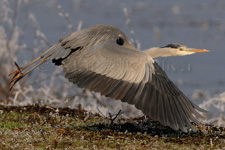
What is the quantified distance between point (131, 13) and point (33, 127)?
1576 centimetres

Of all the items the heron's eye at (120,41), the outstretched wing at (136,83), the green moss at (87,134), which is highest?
the heron's eye at (120,41)

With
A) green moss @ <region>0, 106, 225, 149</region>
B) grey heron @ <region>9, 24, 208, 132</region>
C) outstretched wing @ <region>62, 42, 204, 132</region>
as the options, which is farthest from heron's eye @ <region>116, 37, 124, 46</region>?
green moss @ <region>0, 106, 225, 149</region>

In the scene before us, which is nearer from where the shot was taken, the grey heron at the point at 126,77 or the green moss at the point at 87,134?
the green moss at the point at 87,134

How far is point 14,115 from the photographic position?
7816 millimetres

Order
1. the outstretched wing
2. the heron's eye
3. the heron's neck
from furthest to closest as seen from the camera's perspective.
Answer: the heron's neck, the heron's eye, the outstretched wing

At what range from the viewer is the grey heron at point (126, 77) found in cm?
596

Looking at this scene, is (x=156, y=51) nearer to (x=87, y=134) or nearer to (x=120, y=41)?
(x=120, y=41)

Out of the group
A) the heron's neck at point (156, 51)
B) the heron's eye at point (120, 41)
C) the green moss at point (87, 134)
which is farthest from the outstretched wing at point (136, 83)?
the heron's neck at point (156, 51)

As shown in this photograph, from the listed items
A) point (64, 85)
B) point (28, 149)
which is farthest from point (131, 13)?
point (28, 149)

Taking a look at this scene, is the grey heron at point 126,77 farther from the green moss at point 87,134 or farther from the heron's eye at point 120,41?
→ the green moss at point 87,134

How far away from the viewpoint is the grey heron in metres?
5.96

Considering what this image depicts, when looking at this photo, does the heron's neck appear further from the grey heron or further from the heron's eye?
the grey heron

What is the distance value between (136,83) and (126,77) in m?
0.17

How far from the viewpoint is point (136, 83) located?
615 cm
